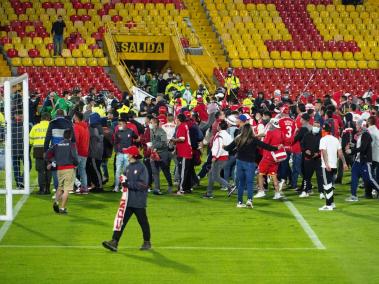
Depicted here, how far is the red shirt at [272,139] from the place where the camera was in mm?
21250

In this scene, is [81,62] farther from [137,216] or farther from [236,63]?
[137,216]

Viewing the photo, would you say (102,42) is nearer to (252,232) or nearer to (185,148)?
(185,148)

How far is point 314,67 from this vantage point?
42.2m

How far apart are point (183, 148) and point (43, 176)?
9.60 feet

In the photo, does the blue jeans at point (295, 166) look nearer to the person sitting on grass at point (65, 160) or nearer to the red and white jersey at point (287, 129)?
the red and white jersey at point (287, 129)

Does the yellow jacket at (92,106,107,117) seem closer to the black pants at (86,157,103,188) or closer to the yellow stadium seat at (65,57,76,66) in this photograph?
the black pants at (86,157,103,188)

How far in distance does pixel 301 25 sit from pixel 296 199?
2361 centimetres

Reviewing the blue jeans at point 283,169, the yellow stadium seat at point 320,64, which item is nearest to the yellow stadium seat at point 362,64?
the yellow stadium seat at point 320,64

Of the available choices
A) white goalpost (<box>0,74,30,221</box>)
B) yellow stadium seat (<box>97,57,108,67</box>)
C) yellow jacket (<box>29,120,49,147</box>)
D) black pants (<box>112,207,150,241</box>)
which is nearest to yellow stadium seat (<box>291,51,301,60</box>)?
yellow stadium seat (<box>97,57,108,67</box>)

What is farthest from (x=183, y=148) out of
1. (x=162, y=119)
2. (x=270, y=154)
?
(x=270, y=154)

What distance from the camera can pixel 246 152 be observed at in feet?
65.2

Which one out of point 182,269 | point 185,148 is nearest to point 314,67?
point 185,148

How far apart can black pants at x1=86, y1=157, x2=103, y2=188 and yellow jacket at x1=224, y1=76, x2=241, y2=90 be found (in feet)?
48.6

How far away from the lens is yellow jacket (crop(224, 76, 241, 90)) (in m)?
37.0
